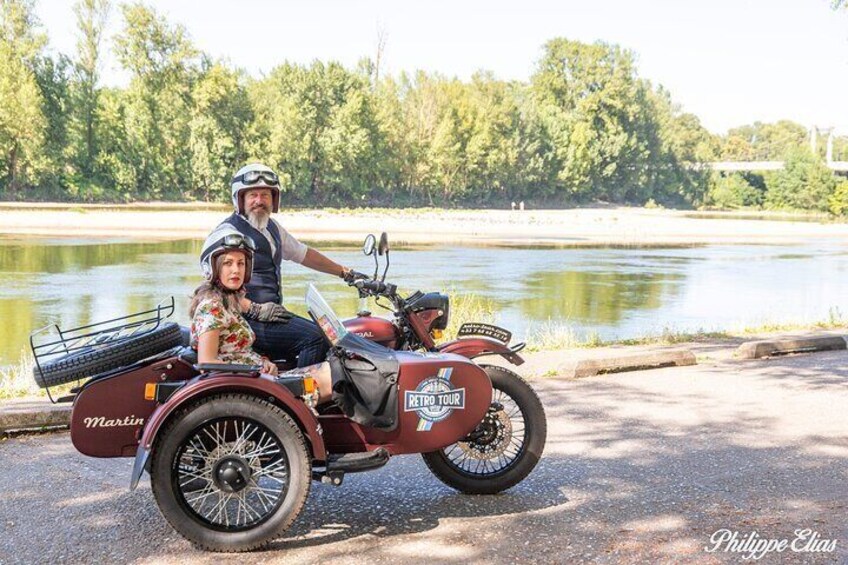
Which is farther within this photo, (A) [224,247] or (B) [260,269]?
(B) [260,269]

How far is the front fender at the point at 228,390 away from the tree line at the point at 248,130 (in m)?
55.1

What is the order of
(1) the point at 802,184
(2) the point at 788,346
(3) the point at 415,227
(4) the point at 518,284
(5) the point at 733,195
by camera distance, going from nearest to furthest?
(2) the point at 788,346, (4) the point at 518,284, (3) the point at 415,227, (1) the point at 802,184, (5) the point at 733,195

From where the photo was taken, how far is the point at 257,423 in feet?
13.6

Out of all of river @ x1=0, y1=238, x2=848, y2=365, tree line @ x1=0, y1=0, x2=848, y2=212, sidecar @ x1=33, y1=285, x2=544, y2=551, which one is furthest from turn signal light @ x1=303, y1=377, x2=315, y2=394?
tree line @ x1=0, y1=0, x2=848, y2=212

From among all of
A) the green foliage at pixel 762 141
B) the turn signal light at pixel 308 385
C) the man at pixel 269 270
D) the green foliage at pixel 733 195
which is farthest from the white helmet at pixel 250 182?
the green foliage at pixel 762 141

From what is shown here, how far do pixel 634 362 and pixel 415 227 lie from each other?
134ft

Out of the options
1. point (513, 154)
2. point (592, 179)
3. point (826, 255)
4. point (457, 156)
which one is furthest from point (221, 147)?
point (592, 179)

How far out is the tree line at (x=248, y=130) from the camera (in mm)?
57438

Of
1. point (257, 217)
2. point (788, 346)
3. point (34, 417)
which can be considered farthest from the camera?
point (788, 346)

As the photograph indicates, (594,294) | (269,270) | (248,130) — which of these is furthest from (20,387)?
(248,130)

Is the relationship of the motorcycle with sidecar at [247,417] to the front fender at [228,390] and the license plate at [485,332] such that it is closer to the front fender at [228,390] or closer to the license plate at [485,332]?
the front fender at [228,390]

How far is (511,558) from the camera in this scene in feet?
13.2

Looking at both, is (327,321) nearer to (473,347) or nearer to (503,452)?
(473,347)

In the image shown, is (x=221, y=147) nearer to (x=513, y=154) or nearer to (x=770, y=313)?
(x=513, y=154)
